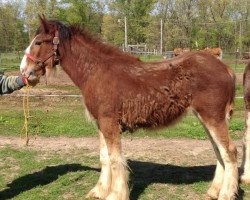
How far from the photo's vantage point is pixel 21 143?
783 centimetres

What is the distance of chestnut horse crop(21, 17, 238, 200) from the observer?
4.59m

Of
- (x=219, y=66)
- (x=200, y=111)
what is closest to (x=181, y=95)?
(x=200, y=111)

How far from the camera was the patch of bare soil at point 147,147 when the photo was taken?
6840mm

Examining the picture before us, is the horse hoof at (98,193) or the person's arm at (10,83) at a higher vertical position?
the person's arm at (10,83)

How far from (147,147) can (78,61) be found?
3.22 m

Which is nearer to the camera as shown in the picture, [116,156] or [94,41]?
[116,156]

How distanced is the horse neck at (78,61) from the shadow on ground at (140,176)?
5.91 feet

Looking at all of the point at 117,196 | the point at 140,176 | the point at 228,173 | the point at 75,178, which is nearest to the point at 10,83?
the point at 75,178

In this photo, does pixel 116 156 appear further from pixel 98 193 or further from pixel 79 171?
pixel 79 171

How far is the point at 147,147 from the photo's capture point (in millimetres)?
7500

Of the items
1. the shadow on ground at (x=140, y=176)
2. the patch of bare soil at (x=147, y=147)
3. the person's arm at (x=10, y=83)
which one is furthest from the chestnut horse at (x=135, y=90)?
the patch of bare soil at (x=147, y=147)

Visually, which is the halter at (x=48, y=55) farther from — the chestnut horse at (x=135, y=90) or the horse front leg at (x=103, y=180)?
the horse front leg at (x=103, y=180)

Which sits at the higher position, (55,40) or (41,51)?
(55,40)

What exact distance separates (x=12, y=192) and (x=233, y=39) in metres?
39.8
